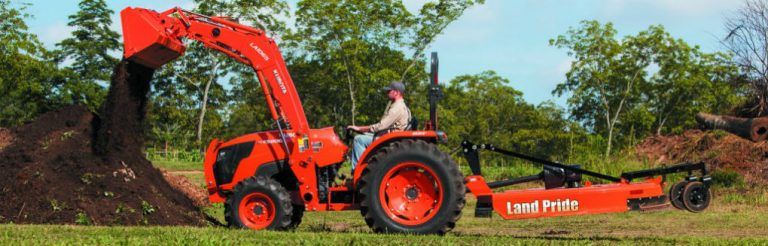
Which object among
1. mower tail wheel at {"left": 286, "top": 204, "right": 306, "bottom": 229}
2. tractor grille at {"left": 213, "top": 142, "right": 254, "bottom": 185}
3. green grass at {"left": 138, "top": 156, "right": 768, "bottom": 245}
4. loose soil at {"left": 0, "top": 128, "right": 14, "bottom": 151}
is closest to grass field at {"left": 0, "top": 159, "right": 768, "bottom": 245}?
green grass at {"left": 138, "top": 156, "right": 768, "bottom": 245}

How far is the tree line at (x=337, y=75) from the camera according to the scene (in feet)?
138

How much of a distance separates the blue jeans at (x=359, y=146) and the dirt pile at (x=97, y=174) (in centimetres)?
292

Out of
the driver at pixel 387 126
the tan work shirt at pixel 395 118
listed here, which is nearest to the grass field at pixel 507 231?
the driver at pixel 387 126

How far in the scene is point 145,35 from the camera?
39.0 feet

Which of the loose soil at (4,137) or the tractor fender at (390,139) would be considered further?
the loose soil at (4,137)

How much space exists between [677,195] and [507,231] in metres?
3.00

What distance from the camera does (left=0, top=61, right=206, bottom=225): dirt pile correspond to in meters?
12.1

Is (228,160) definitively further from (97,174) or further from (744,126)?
(744,126)

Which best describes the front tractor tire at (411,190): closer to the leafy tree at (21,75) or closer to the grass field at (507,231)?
the grass field at (507,231)

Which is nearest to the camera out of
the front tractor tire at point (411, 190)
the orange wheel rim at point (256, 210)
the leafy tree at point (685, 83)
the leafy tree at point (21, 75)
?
the front tractor tire at point (411, 190)

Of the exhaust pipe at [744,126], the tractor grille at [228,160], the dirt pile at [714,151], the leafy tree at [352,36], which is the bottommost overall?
the tractor grille at [228,160]

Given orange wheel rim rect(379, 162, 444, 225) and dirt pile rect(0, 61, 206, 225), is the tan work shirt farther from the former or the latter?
dirt pile rect(0, 61, 206, 225)

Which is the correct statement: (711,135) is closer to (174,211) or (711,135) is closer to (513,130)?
(174,211)

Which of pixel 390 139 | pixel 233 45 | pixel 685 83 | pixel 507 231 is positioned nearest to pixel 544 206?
pixel 390 139
